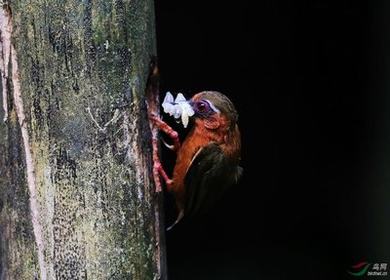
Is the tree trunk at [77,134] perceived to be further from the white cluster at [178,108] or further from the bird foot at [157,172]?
the white cluster at [178,108]

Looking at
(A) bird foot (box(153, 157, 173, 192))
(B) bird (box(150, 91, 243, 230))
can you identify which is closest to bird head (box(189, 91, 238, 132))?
(B) bird (box(150, 91, 243, 230))

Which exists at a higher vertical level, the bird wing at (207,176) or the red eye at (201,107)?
the red eye at (201,107)

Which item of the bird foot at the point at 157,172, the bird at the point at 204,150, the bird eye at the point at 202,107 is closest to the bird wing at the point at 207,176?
the bird at the point at 204,150

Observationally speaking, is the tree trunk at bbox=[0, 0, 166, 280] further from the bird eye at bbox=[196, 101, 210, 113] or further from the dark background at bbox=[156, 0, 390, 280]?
the dark background at bbox=[156, 0, 390, 280]

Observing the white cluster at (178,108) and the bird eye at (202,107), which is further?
the bird eye at (202,107)

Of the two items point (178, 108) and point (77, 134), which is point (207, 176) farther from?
point (77, 134)

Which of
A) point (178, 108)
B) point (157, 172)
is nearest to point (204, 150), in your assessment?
point (178, 108)

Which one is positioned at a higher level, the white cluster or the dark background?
the white cluster
